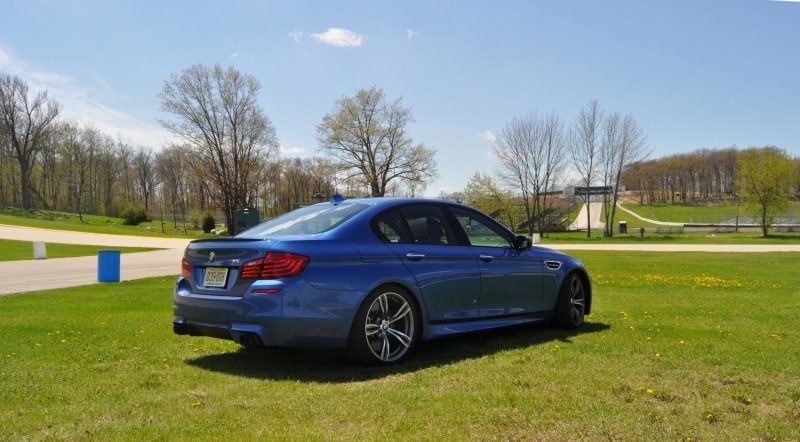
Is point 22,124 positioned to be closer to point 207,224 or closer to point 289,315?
point 207,224

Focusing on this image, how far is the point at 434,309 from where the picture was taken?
541 cm

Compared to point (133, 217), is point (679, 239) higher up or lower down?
lower down

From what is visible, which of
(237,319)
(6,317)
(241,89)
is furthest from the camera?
(241,89)

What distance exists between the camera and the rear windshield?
528 cm

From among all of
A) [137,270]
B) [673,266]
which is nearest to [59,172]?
[137,270]

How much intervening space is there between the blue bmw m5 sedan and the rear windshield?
0.02 metres

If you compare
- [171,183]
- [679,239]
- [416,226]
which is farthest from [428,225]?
[171,183]

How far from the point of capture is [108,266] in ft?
48.2

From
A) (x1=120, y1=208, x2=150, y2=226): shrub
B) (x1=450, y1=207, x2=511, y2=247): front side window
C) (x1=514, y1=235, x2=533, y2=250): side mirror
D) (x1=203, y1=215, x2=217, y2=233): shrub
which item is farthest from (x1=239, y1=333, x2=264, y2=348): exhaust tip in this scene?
(x1=120, y1=208, x2=150, y2=226): shrub

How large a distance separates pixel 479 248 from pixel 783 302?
6.88 meters

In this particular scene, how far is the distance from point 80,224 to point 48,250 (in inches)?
1196

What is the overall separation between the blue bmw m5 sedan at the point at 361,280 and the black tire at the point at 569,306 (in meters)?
0.48

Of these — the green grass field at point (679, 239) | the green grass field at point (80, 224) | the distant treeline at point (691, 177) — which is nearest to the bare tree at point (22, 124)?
the green grass field at point (80, 224)

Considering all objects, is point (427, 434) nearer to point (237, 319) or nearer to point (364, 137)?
point (237, 319)
